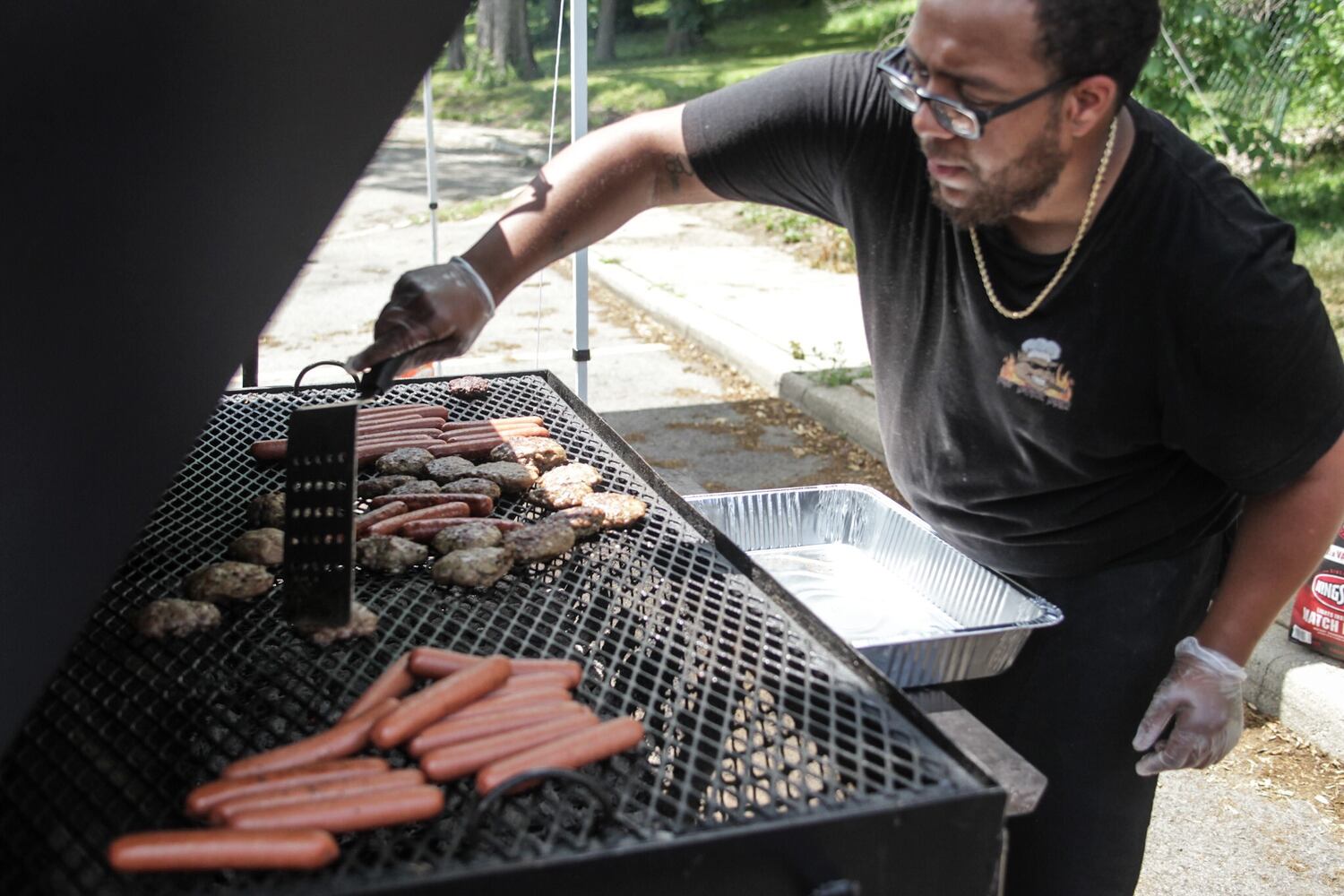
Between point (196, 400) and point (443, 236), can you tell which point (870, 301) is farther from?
point (443, 236)

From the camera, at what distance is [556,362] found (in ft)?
28.6

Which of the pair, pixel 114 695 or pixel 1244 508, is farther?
pixel 1244 508

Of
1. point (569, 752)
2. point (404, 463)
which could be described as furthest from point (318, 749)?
point (404, 463)

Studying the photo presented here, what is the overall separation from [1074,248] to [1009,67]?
42 centimetres

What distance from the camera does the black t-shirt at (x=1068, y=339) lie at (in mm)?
2264

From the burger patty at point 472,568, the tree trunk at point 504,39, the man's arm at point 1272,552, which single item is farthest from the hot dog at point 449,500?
the tree trunk at point 504,39

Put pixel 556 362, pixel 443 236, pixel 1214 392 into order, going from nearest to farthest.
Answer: pixel 1214 392 < pixel 556 362 < pixel 443 236

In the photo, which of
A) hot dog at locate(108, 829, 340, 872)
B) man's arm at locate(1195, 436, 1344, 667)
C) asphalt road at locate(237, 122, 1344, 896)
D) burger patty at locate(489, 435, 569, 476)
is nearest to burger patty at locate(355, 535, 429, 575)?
burger patty at locate(489, 435, 569, 476)

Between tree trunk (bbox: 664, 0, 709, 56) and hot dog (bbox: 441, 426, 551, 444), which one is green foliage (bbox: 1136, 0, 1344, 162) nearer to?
hot dog (bbox: 441, 426, 551, 444)

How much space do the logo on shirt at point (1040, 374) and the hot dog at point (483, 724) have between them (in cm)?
118

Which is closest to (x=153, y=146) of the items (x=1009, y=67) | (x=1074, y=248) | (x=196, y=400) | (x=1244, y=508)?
(x=196, y=400)

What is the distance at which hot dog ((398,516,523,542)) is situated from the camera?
279 centimetres

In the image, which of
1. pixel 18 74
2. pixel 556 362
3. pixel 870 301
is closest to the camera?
pixel 18 74

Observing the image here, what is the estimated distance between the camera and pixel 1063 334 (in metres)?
2.42
